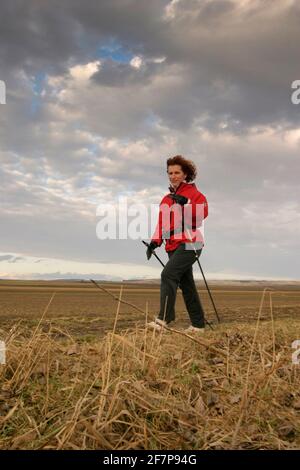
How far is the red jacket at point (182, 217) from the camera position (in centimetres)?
741

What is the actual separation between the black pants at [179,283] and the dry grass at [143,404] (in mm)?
Answer: 2899

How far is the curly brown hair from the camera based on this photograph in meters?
7.62

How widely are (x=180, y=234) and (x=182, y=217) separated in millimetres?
272

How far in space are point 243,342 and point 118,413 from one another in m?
2.53

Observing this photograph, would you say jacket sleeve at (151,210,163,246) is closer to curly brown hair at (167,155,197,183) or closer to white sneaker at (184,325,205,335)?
curly brown hair at (167,155,197,183)

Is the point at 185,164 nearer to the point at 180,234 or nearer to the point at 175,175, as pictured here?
the point at 175,175

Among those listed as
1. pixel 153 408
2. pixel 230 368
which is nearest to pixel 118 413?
pixel 153 408

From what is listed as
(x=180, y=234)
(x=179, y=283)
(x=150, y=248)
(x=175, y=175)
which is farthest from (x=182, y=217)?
(x=179, y=283)

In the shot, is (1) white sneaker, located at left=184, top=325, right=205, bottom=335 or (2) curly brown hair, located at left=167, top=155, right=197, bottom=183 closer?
(1) white sneaker, located at left=184, top=325, right=205, bottom=335

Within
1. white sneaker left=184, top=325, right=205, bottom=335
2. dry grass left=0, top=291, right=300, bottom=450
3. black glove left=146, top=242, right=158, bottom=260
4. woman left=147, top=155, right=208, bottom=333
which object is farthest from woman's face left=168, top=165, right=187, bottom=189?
dry grass left=0, top=291, right=300, bottom=450

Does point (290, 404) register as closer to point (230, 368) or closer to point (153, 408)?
point (230, 368)

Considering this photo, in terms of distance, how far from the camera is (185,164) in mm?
7648

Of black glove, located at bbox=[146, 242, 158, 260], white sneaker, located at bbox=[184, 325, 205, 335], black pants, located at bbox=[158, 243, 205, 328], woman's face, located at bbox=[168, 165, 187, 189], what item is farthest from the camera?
black glove, located at bbox=[146, 242, 158, 260]
